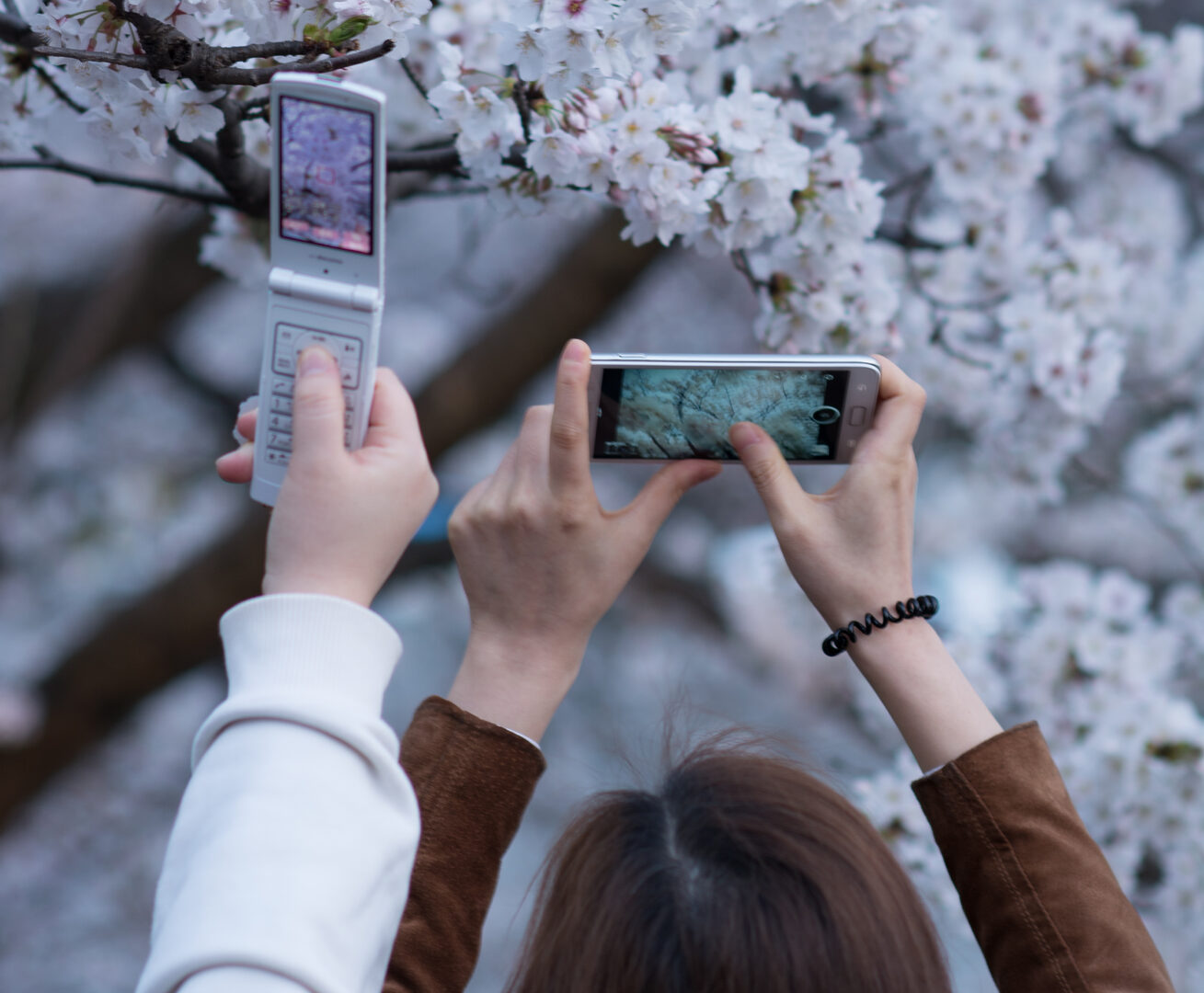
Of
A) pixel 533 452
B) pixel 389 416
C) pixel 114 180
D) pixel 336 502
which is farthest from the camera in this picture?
pixel 114 180

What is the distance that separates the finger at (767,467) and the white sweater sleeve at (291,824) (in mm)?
437

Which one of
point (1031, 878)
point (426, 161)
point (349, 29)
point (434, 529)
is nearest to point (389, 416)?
point (349, 29)

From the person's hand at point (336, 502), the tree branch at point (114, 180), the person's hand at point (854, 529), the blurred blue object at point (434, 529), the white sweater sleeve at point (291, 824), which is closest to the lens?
the white sweater sleeve at point (291, 824)

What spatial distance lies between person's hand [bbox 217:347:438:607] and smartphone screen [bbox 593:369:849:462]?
0.92ft

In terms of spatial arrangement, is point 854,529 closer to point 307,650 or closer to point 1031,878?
point 1031,878

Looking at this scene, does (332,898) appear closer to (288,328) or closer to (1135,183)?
(288,328)

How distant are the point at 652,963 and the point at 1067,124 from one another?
7.44 feet

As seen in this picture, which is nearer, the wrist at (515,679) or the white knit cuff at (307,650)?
the white knit cuff at (307,650)

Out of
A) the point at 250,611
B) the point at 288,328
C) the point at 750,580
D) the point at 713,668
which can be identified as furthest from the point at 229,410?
the point at 250,611

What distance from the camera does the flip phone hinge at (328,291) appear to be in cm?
78

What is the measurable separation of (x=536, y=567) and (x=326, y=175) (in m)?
0.42

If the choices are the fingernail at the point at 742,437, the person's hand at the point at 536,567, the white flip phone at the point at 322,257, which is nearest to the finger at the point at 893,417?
the fingernail at the point at 742,437

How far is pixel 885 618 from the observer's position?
0.84 meters

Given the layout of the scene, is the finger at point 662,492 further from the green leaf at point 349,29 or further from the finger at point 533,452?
the green leaf at point 349,29
